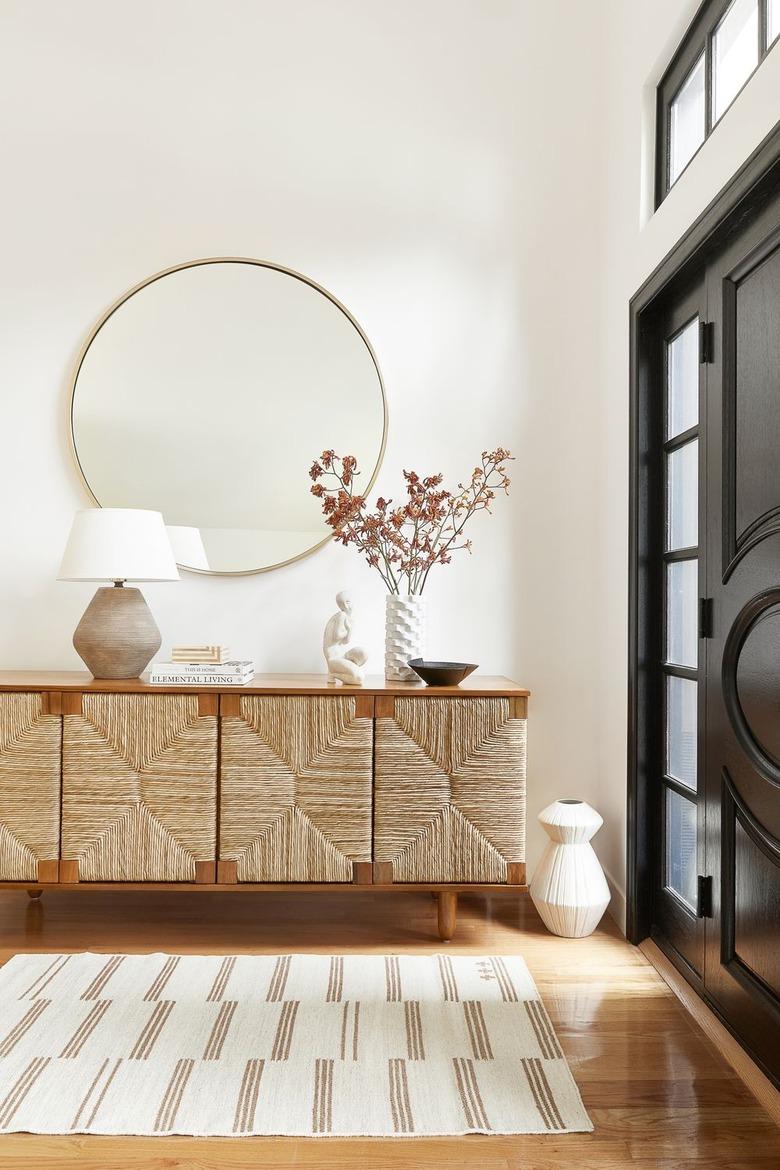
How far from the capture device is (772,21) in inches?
68.2

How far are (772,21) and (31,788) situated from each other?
98.0 inches

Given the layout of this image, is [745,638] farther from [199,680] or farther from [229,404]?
[229,404]

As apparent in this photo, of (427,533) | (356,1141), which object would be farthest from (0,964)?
(427,533)

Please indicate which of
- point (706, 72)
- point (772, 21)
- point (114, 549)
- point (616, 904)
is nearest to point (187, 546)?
point (114, 549)

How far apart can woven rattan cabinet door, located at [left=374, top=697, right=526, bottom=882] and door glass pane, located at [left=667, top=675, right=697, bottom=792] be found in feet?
1.35

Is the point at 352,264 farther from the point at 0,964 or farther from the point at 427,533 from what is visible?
the point at 0,964

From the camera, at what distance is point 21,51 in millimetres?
2896

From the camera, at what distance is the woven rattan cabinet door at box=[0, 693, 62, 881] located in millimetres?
2373

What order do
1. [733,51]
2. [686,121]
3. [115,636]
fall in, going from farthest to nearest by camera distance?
[115,636] → [686,121] → [733,51]

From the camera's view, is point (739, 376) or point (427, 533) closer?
point (739, 376)

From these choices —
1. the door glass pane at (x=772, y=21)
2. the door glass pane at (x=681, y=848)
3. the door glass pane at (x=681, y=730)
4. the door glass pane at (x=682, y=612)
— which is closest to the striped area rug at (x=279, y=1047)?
the door glass pane at (x=681, y=848)

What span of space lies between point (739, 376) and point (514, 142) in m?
1.52

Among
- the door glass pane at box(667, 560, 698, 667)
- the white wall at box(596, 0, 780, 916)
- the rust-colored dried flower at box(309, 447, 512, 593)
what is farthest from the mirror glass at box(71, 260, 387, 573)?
the door glass pane at box(667, 560, 698, 667)

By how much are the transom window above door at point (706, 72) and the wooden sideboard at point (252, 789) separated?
1499 mm
